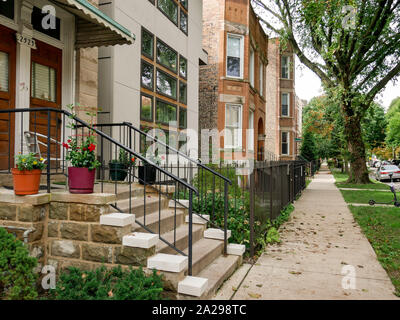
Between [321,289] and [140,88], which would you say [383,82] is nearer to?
[140,88]

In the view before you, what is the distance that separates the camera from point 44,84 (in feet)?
18.6

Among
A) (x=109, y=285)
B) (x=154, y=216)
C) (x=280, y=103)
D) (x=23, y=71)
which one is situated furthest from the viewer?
(x=280, y=103)

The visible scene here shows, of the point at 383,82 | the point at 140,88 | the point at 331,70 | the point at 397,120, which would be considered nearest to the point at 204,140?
the point at 140,88

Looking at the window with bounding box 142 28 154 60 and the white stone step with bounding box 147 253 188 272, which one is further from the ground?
the window with bounding box 142 28 154 60

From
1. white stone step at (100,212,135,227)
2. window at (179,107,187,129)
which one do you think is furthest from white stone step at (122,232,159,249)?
window at (179,107,187,129)

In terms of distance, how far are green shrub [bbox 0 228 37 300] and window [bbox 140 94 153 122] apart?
562 centimetres

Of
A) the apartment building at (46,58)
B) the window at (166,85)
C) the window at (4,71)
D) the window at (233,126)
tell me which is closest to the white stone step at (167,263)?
the apartment building at (46,58)

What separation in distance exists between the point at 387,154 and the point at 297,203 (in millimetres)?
58126

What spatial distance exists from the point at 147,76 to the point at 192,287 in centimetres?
666

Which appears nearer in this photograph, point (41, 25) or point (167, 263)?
point (167, 263)

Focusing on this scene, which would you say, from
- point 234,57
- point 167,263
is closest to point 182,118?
point 234,57

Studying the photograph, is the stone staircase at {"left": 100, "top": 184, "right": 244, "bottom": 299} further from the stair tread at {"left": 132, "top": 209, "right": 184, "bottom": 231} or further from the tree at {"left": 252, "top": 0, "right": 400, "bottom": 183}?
the tree at {"left": 252, "top": 0, "right": 400, "bottom": 183}

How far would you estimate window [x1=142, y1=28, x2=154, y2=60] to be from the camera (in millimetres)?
8602

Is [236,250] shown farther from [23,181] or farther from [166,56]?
[166,56]
